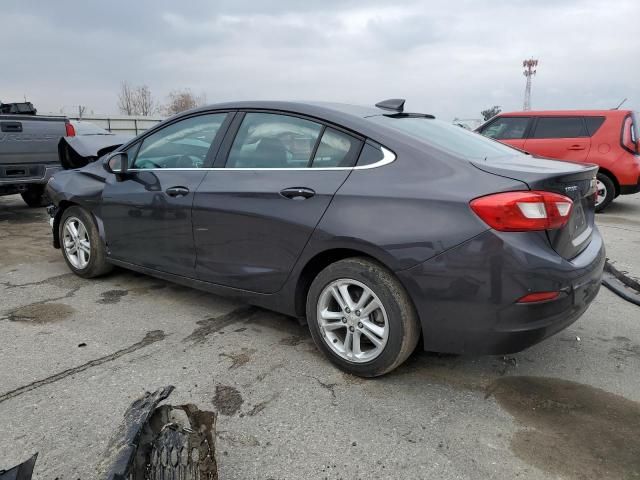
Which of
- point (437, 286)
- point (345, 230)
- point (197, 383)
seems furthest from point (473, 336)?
point (197, 383)

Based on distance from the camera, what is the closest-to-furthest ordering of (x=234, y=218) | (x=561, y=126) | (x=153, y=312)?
(x=234, y=218) → (x=153, y=312) → (x=561, y=126)

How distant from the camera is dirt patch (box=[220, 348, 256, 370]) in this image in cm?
304

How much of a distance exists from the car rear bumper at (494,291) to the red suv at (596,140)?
20.5 ft

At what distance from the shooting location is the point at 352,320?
2824 mm

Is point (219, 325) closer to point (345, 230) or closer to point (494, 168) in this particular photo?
point (345, 230)

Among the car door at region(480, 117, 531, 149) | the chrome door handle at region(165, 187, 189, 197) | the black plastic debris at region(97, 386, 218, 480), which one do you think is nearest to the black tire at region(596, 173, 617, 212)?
the car door at region(480, 117, 531, 149)

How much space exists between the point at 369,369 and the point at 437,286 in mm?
645

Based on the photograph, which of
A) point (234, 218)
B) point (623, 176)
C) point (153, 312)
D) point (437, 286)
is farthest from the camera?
point (623, 176)

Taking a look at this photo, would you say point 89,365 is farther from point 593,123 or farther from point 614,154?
point 593,123

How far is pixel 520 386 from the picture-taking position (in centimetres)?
284

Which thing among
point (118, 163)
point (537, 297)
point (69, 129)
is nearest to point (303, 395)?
point (537, 297)

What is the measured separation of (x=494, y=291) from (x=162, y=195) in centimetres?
241

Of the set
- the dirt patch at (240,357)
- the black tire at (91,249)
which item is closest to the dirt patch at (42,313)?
the black tire at (91,249)

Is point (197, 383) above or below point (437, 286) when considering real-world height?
below
